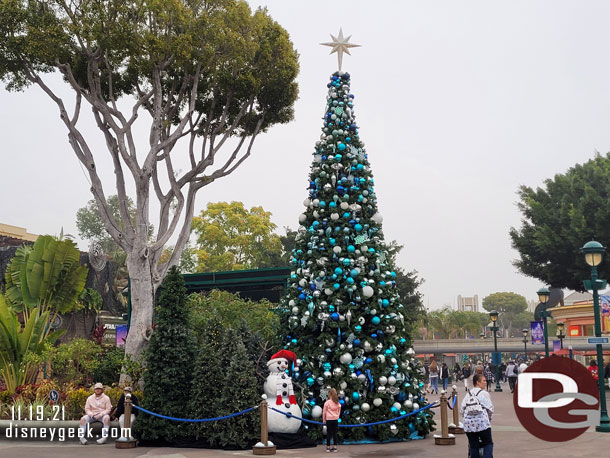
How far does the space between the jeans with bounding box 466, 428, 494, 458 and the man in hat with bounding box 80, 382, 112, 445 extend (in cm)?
826

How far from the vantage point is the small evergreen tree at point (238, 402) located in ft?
42.1

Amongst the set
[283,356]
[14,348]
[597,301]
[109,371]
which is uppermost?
[597,301]

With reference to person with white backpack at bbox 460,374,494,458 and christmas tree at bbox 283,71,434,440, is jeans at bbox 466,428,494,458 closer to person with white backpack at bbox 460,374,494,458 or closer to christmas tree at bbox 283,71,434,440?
person with white backpack at bbox 460,374,494,458

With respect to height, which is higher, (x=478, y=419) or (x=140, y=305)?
(x=140, y=305)

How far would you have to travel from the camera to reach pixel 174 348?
550 inches

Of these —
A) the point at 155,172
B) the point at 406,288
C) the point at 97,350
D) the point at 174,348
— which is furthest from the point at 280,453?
the point at 406,288

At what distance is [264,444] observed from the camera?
1217cm

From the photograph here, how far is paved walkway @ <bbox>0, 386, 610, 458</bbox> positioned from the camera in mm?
11773

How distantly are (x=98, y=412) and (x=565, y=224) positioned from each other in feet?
86.5

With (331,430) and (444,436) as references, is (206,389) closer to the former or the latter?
(331,430)

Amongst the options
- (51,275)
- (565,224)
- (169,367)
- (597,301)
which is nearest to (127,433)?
(169,367)

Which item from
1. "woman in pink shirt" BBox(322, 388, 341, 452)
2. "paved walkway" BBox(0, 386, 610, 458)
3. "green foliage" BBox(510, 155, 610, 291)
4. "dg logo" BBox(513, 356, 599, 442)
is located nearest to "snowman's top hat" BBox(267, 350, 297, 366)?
"woman in pink shirt" BBox(322, 388, 341, 452)

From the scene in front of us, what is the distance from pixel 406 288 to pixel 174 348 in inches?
1464

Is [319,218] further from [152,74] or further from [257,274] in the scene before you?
[257,274]
